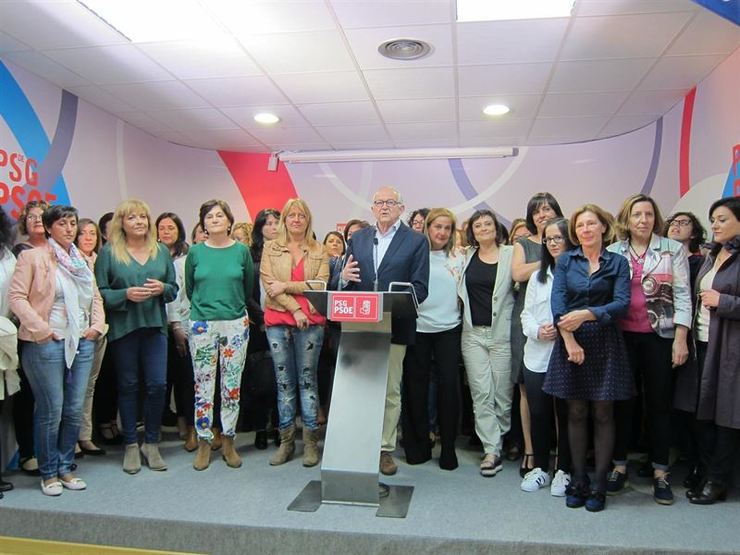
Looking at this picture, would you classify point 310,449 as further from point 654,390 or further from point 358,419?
point 654,390

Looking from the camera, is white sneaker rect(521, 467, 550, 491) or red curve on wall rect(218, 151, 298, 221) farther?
red curve on wall rect(218, 151, 298, 221)

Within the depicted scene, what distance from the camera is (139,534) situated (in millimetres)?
2555

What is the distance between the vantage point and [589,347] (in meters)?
2.62

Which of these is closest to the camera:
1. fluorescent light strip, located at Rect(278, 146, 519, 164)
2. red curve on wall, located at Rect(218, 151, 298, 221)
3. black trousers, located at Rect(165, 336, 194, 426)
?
black trousers, located at Rect(165, 336, 194, 426)

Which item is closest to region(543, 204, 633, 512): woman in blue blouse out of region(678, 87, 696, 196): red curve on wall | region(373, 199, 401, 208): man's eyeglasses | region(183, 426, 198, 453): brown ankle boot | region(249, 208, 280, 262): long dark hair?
region(373, 199, 401, 208): man's eyeglasses

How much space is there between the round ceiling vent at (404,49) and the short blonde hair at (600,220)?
167cm

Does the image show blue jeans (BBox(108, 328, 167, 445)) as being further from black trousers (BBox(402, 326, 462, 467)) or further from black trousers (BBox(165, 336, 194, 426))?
black trousers (BBox(402, 326, 462, 467))

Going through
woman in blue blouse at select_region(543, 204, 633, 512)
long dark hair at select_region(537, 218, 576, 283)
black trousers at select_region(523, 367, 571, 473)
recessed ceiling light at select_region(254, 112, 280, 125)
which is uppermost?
recessed ceiling light at select_region(254, 112, 280, 125)

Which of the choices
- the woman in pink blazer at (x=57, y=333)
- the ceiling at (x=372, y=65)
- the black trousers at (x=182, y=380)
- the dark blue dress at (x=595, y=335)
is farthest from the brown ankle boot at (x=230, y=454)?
the ceiling at (x=372, y=65)

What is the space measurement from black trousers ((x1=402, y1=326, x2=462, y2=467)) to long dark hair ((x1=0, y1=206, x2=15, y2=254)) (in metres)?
2.21

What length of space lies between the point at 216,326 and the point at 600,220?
6.88 ft

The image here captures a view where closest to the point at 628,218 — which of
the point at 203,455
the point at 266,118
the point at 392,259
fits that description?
the point at 392,259

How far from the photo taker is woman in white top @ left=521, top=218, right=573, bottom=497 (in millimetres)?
2881

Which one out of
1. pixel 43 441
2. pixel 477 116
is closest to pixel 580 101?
pixel 477 116
